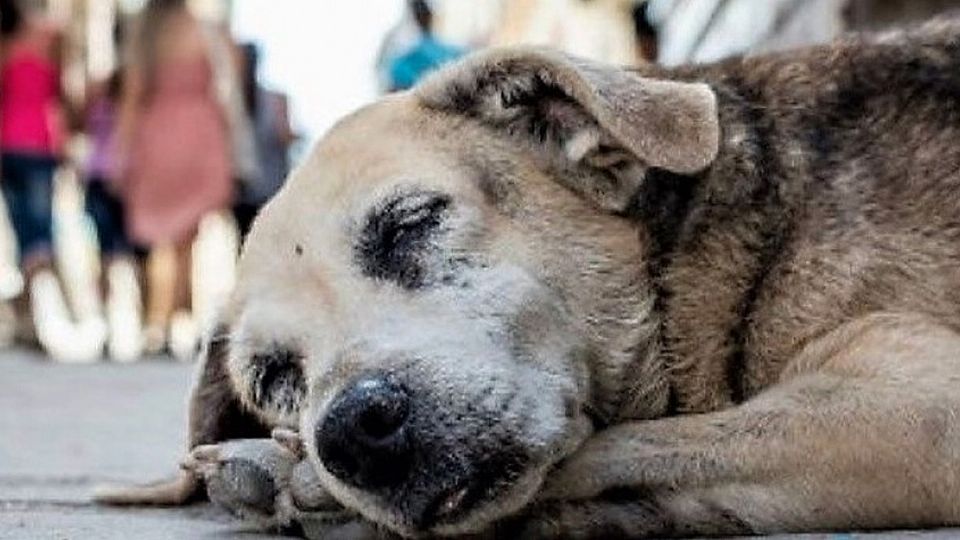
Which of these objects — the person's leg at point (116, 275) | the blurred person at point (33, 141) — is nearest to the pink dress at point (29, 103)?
the blurred person at point (33, 141)

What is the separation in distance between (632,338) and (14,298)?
455 inches

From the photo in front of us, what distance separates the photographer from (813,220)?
16.2ft

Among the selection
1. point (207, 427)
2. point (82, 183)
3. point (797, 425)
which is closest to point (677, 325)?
point (797, 425)

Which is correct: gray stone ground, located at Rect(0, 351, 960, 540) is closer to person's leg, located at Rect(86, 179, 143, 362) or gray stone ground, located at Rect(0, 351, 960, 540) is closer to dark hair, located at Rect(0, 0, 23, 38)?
person's leg, located at Rect(86, 179, 143, 362)

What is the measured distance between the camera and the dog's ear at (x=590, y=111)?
16.1 ft

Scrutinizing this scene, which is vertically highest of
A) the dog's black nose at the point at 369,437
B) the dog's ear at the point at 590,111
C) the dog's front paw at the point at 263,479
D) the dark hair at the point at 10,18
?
the dog's ear at the point at 590,111

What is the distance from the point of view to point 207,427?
5.55m

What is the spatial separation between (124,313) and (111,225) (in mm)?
617

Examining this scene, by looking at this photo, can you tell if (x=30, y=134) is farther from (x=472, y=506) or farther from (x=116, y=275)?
(x=472, y=506)

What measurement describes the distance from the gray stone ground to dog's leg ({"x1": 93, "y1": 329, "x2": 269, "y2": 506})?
0.23ft

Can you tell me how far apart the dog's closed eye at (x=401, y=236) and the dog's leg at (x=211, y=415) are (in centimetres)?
70

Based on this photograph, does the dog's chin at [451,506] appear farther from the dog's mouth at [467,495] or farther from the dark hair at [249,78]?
the dark hair at [249,78]

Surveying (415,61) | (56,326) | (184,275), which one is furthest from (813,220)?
(56,326)

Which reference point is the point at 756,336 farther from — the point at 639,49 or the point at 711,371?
the point at 639,49
